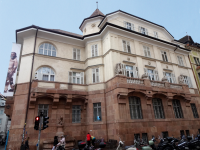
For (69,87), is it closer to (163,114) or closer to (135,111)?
(135,111)

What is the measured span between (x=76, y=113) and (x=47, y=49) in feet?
30.7

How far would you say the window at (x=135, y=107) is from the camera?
16.4 m

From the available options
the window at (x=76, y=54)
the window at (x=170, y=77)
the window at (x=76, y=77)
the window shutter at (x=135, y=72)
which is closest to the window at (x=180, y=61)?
the window at (x=170, y=77)

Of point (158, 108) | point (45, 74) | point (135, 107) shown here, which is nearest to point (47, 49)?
point (45, 74)

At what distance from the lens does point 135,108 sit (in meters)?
16.8

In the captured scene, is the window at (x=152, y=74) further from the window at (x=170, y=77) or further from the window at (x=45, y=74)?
the window at (x=45, y=74)

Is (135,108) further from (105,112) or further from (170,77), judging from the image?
(170,77)

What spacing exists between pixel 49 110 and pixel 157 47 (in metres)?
18.3

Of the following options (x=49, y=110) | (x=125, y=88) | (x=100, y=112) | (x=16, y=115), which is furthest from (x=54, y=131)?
(x=125, y=88)

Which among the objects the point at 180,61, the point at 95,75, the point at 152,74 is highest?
the point at 180,61

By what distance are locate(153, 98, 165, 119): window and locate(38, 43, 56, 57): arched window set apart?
14.9 metres

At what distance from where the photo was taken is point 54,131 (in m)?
16.0

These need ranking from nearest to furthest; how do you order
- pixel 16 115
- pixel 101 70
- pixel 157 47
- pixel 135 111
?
pixel 16 115 < pixel 135 111 < pixel 101 70 < pixel 157 47

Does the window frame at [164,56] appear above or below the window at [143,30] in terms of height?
below
